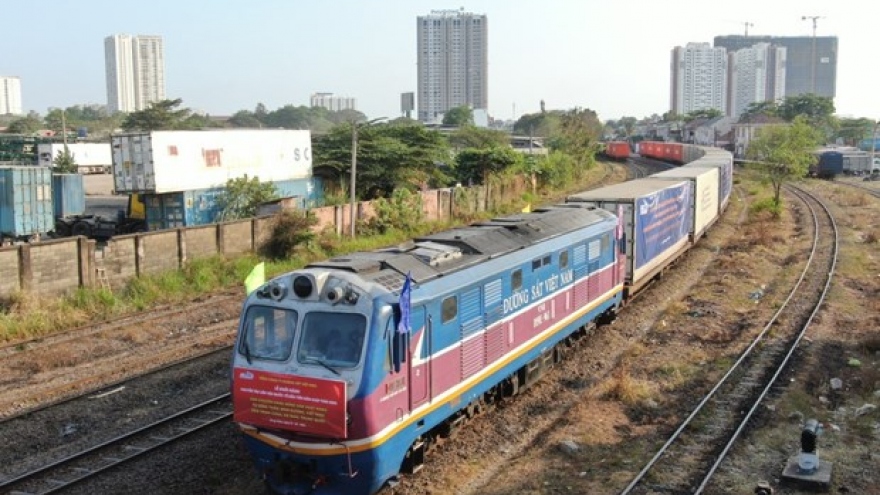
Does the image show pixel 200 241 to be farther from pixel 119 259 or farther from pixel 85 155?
pixel 85 155

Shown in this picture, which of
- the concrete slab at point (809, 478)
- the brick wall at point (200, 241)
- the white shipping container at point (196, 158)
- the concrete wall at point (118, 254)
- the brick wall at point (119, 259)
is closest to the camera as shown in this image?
the concrete slab at point (809, 478)

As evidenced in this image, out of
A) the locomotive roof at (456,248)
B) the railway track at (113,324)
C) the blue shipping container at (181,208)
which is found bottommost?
the railway track at (113,324)

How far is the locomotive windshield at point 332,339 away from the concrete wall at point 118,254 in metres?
13.5

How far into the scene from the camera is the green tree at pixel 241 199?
32562 mm

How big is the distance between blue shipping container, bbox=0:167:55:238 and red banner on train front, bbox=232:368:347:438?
22673 millimetres

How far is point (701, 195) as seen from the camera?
30.4 m

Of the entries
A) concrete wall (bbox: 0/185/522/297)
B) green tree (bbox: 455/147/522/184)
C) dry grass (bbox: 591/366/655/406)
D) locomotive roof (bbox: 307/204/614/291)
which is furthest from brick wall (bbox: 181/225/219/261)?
→ green tree (bbox: 455/147/522/184)

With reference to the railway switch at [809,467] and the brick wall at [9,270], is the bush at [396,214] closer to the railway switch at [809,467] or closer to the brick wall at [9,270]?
the brick wall at [9,270]

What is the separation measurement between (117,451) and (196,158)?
21387 mm

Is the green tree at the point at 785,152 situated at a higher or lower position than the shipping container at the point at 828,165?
higher

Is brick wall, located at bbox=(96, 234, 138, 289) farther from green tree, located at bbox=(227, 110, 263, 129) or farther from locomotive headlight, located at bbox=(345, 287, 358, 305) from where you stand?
green tree, located at bbox=(227, 110, 263, 129)

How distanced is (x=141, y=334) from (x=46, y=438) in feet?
21.8

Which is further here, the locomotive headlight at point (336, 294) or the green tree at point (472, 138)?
the green tree at point (472, 138)

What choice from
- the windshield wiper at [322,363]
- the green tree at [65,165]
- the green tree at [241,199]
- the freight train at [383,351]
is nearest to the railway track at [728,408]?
the freight train at [383,351]
